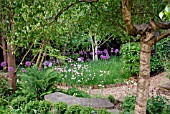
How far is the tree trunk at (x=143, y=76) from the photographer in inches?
87.9

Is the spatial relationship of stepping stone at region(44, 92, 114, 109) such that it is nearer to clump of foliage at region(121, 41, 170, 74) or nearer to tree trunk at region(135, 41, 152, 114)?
tree trunk at region(135, 41, 152, 114)

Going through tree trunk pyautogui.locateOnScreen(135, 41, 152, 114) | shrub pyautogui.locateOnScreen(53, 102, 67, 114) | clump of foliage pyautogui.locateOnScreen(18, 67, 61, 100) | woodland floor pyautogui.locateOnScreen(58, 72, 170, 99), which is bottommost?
woodland floor pyautogui.locateOnScreen(58, 72, 170, 99)

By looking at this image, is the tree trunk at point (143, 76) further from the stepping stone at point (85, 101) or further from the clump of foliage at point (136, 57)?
the clump of foliage at point (136, 57)

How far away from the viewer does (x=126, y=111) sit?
11.1ft

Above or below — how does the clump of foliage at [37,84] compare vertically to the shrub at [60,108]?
above

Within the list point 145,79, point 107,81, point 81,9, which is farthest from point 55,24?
point 107,81

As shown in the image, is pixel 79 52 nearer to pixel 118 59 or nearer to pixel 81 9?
pixel 118 59

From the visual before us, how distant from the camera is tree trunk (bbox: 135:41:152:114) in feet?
7.32

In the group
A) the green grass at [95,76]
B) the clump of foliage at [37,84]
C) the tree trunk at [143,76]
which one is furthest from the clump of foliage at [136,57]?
the tree trunk at [143,76]

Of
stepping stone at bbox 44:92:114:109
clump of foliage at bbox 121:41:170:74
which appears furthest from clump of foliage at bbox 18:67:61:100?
clump of foliage at bbox 121:41:170:74

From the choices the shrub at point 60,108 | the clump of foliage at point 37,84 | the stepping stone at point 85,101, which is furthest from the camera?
the clump of foliage at point 37,84

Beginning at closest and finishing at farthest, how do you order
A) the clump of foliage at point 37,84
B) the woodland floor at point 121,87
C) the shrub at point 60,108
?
the shrub at point 60,108
the clump of foliage at point 37,84
the woodland floor at point 121,87

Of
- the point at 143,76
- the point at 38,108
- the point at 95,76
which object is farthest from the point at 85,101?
the point at 95,76

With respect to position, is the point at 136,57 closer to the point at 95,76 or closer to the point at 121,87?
the point at 121,87
